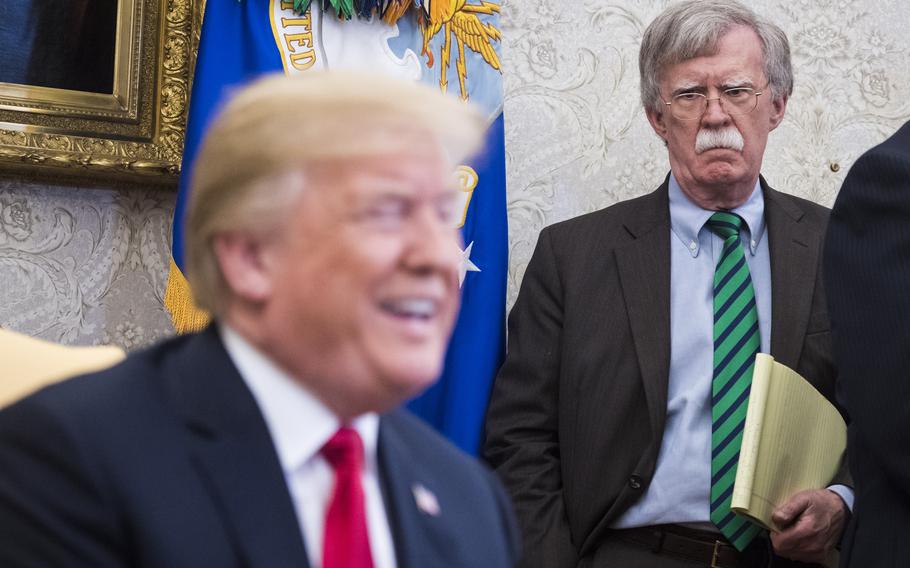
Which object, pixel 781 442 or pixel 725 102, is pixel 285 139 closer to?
pixel 781 442

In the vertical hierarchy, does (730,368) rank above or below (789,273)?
below

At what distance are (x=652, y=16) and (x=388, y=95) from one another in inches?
111

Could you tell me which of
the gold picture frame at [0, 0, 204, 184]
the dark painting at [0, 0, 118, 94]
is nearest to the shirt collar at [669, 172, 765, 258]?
the gold picture frame at [0, 0, 204, 184]

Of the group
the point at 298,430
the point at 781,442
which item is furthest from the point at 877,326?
the point at 298,430

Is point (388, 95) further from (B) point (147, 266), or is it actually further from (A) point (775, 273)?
(B) point (147, 266)

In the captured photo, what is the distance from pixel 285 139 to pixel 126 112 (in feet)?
7.41

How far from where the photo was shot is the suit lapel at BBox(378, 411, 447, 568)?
103 centimetres

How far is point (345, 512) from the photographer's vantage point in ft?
3.21

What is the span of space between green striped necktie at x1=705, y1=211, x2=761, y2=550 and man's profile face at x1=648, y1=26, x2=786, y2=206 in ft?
0.40

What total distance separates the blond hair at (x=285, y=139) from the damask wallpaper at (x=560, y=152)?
2.22 meters

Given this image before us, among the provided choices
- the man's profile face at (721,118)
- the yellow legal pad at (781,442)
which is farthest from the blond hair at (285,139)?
the man's profile face at (721,118)

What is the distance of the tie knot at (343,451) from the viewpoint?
998 mm

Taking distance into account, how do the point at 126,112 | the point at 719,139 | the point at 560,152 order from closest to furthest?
1. the point at 719,139
2. the point at 126,112
3. the point at 560,152

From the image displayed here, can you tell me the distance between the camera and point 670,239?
289cm
